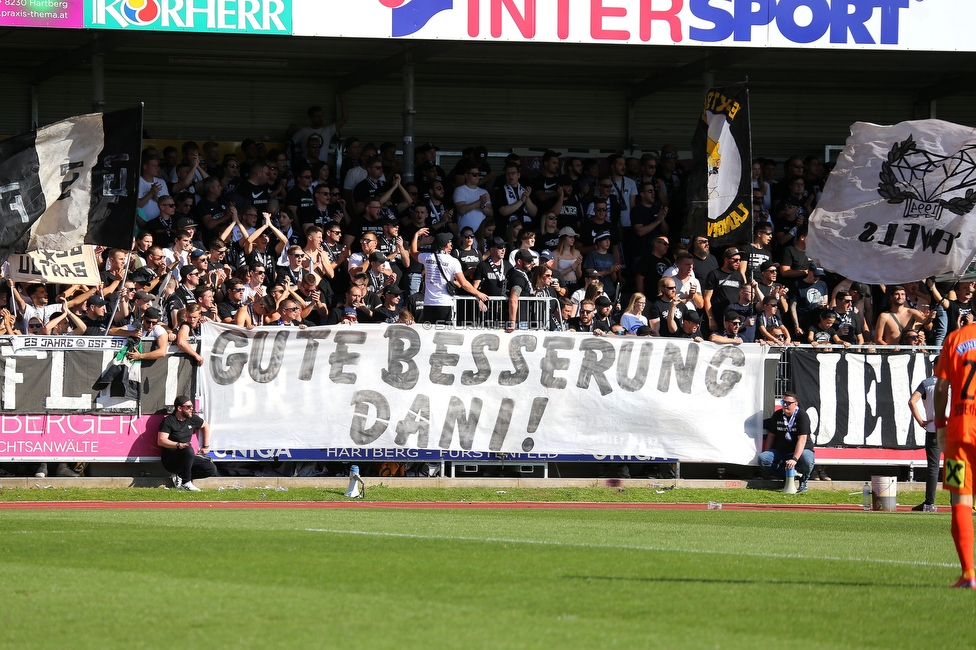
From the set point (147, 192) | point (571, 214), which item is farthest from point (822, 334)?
point (147, 192)

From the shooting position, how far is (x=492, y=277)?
66.0 feet

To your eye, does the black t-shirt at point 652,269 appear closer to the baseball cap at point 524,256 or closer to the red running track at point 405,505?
the baseball cap at point 524,256

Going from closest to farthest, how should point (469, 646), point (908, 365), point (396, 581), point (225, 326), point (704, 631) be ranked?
point (469, 646)
point (704, 631)
point (396, 581)
point (225, 326)
point (908, 365)

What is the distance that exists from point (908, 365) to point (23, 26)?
47.6 ft

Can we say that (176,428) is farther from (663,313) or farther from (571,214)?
(571,214)

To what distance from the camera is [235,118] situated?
27.6 metres

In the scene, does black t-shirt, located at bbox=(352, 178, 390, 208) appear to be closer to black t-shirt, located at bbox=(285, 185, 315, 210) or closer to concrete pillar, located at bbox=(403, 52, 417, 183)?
black t-shirt, located at bbox=(285, 185, 315, 210)

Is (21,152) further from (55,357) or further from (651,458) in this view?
(651,458)

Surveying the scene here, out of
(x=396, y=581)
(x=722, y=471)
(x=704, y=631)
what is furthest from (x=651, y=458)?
(x=704, y=631)

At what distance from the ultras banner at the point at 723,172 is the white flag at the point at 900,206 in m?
2.35

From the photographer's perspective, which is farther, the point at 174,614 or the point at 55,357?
the point at 55,357

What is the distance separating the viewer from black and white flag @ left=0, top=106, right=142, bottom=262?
16.6m

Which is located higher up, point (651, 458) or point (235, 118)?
point (235, 118)

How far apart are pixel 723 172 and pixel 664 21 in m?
4.22
